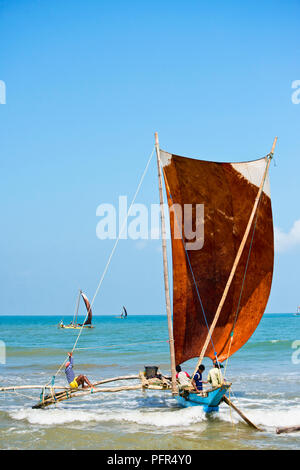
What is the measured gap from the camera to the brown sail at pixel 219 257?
15500 millimetres

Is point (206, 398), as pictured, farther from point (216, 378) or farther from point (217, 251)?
point (217, 251)

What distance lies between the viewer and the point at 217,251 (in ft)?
51.7

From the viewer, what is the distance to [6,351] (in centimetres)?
4419

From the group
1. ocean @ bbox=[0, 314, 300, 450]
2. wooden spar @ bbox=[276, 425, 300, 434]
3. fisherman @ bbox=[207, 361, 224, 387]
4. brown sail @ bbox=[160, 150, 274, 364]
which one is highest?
brown sail @ bbox=[160, 150, 274, 364]

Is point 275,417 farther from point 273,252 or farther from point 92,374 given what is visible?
point 92,374

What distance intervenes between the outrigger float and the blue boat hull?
141 centimetres

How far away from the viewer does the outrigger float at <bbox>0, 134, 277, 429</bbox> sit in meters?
15.5

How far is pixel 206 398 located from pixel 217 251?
16.0ft

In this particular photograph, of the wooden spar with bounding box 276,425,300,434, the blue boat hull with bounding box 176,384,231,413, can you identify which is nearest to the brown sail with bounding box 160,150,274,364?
the blue boat hull with bounding box 176,384,231,413

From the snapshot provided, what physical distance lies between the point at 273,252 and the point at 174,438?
7114mm

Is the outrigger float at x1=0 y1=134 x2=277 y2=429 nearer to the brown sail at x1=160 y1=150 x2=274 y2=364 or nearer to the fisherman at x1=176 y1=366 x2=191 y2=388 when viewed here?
the brown sail at x1=160 y1=150 x2=274 y2=364

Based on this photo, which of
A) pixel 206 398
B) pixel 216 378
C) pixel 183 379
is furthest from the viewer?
pixel 183 379

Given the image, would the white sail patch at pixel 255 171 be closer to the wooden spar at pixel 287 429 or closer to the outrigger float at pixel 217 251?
the outrigger float at pixel 217 251

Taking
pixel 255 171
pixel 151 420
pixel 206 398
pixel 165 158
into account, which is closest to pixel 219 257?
pixel 255 171
